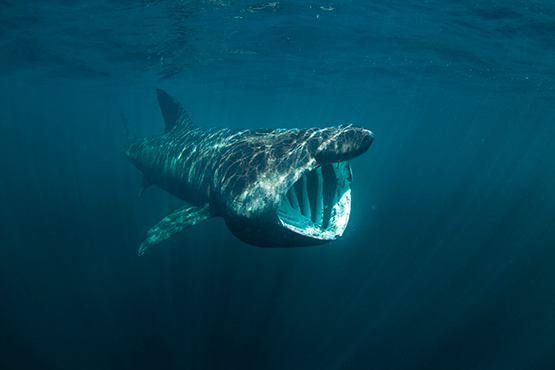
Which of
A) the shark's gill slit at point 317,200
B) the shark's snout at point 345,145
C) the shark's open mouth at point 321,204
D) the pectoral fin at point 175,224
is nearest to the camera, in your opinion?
the shark's snout at point 345,145

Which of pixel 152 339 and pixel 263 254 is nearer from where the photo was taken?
pixel 152 339

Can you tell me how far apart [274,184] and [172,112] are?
7227 mm

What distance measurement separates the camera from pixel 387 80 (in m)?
26.2

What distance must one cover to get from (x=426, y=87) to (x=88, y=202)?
2984cm

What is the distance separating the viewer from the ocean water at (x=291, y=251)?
7.27 metres

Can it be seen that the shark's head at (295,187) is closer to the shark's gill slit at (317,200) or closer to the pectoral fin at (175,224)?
the shark's gill slit at (317,200)

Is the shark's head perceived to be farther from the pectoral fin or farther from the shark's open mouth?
the pectoral fin

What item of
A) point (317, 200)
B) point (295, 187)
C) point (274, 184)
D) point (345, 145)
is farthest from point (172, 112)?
point (345, 145)

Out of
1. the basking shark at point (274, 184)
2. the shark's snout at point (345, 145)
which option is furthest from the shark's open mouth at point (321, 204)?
the shark's snout at point (345, 145)

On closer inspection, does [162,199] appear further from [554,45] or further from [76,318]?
[554,45]

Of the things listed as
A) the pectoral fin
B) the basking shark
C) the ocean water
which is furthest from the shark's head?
the ocean water

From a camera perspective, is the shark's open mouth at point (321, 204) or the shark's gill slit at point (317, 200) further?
the shark's gill slit at point (317, 200)

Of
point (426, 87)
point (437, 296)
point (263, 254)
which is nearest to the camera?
point (437, 296)

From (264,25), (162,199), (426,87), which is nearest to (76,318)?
(162,199)
